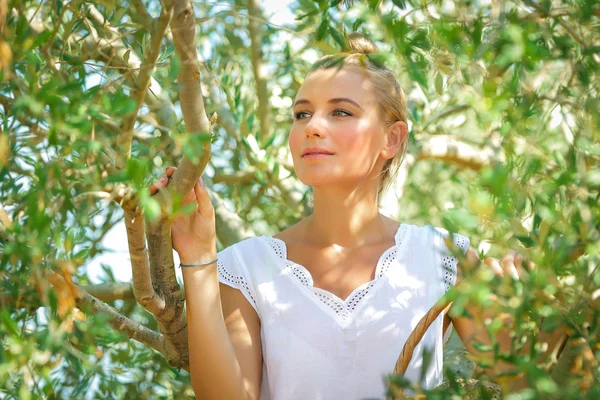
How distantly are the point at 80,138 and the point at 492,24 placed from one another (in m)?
0.77

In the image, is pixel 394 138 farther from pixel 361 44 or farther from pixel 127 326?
pixel 127 326

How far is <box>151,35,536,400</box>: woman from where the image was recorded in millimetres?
2479

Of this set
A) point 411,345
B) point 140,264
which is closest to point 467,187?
point 411,345

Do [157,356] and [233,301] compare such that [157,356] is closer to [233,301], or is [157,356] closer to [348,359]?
[233,301]

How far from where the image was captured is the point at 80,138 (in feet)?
4.35

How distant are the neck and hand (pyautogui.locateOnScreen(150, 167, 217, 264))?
55cm

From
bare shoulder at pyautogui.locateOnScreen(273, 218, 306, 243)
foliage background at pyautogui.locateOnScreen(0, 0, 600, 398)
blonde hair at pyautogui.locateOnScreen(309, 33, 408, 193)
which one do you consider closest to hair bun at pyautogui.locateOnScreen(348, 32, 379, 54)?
blonde hair at pyautogui.locateOnScreen(309, 33, 408, 193)

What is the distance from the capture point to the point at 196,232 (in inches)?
86.5

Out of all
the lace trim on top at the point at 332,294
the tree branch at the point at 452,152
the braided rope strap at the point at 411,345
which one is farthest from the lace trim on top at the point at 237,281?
the tree branch at the point at 452,152

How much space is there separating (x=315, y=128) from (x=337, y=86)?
0.63ft

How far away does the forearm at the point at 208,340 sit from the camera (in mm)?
2234

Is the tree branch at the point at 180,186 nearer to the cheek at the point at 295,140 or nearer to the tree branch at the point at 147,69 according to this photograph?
the tree branch at the point at 147,69

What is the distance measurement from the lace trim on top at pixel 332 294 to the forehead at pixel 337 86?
522mm

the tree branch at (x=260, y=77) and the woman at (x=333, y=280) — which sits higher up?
the tree branch at (x=260, y=77)
